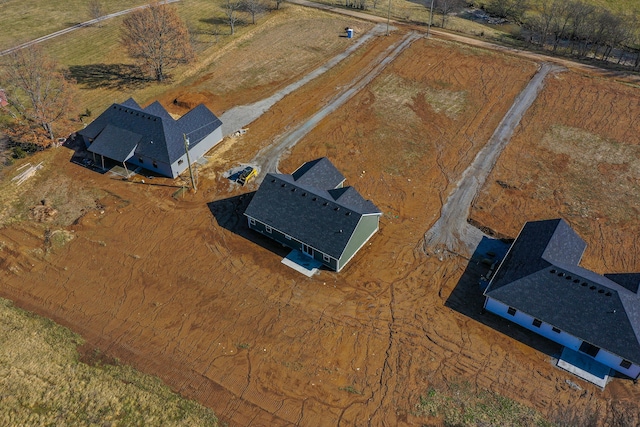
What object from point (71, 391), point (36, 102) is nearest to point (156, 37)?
point (36, 102)

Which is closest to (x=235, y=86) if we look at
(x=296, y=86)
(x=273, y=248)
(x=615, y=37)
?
(x=296, y=86)

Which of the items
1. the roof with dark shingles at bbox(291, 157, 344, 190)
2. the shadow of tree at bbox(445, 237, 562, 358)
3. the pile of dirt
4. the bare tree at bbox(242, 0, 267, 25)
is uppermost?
the bare tree at bbox(242, 0, 267, 25)

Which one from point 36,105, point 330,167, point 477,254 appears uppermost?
point 36,105

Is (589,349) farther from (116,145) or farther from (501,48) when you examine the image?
(501,48)

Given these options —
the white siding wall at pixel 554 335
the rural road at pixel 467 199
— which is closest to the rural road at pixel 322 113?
the rural road at pixel 467 199

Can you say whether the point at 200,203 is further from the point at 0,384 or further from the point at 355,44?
the point at 355,44

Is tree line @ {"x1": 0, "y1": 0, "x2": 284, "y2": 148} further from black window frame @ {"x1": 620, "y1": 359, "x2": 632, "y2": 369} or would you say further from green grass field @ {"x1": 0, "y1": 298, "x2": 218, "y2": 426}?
black window frame @ {"x1": 620, "y1": 359, "x2": 632, "y2": 369}

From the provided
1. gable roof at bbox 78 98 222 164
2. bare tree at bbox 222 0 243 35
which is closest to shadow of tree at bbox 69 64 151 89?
gable roof at bbox 78 98 222 164
